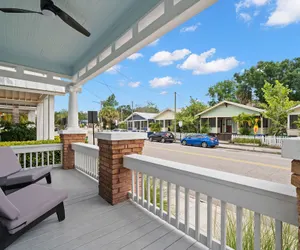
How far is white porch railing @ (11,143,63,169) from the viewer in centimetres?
423

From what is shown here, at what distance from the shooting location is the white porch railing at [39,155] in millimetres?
4234

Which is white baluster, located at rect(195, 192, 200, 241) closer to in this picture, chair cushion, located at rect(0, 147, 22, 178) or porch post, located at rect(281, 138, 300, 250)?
porch post, located at rect(281, 138, 300, 250)

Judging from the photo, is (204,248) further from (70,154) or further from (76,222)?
(70,154)

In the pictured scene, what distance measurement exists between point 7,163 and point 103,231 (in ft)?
7.38

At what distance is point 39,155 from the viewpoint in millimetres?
4816

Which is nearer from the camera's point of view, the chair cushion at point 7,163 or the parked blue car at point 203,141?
the chair cushion at point 7,163

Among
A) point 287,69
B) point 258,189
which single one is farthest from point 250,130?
point 258,189

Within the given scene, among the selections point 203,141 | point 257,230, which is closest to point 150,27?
point 257,230

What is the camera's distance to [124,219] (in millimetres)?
2170

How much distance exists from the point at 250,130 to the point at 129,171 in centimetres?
1708

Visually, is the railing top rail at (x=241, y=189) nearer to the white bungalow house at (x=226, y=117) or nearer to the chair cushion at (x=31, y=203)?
the chair cushion at (x=31, y=203)

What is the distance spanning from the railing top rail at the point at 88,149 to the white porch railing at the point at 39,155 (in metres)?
0.59

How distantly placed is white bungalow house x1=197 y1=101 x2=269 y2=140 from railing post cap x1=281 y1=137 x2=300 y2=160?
1729 centimetres

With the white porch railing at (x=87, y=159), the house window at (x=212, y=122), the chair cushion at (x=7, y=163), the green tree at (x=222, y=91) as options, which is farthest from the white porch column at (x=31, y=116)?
the green tree at (x=222, y=91)
